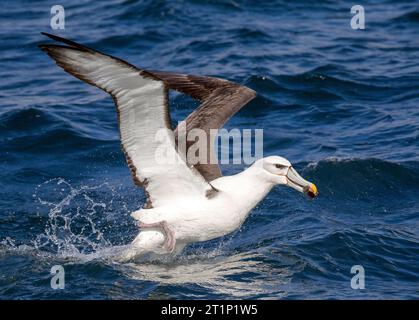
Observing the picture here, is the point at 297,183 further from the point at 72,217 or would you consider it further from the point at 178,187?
the point at 72,217

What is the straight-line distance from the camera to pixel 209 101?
10.2m

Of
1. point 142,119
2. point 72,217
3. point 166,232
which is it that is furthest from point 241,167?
point 142,119

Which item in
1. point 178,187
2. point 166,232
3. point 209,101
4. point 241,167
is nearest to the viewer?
point 166,232

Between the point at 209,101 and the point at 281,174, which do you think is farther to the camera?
the point at 209,101

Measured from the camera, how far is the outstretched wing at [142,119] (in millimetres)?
7977

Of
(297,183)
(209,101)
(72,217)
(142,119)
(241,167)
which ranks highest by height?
(142,119)

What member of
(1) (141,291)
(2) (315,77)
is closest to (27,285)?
(1) (141,291)

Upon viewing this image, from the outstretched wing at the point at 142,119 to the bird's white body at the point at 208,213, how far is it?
152 millimetres

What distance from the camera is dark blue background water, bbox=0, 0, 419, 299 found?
30.6ft

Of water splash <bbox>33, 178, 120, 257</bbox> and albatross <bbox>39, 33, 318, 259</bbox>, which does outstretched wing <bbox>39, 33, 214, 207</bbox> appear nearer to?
albatross <bbox>39, 33, 318, 259</bbox>

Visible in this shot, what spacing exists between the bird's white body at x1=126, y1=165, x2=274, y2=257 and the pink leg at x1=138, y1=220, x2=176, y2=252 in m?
0.05

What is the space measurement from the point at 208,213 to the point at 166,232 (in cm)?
46

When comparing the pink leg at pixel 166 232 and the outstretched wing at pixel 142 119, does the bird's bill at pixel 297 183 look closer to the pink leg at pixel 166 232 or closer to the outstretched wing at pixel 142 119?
the outstretched wing at pixel 142 119

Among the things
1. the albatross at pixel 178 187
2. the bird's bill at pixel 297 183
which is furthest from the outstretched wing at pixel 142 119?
the bird's bill at pixel 297 183
